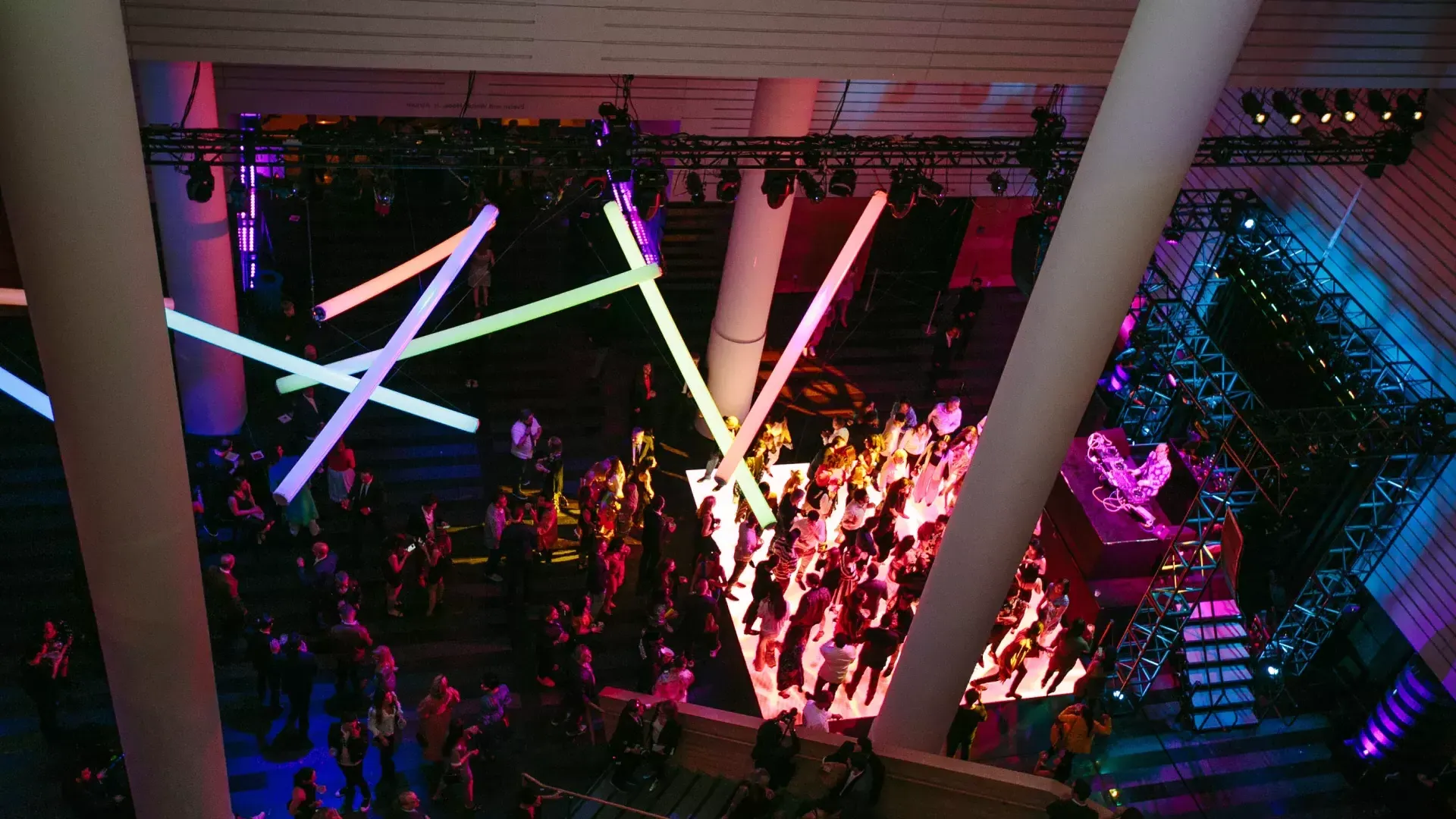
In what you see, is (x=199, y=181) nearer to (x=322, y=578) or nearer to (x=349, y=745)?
(x=322, y=578)

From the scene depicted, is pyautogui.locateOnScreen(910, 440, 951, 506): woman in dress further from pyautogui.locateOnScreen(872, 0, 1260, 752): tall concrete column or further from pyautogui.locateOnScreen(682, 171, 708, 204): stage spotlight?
pyautogui.locateOnScreen(872, 0, 1260, 752): tall concrete column

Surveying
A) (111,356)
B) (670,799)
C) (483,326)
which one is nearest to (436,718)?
(670,799)

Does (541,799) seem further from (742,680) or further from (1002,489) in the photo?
(1002,489)

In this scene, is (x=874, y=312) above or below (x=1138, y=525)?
above

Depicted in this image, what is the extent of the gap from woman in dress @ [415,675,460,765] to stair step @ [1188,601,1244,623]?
6.41m

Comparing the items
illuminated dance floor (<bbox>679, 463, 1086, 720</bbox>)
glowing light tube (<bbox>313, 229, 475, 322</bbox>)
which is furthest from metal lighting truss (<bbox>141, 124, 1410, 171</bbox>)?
illuminated dance floor (<bbox>679, 463, 1086, 720</bbox>)

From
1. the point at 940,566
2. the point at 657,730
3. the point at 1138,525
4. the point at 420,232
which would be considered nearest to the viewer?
the point at 940,566

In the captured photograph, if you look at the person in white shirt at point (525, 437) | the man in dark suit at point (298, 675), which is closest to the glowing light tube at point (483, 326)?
the man in dark suit at point (298, 675)

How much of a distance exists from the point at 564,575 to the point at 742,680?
1750 mm

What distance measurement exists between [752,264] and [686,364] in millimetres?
2122

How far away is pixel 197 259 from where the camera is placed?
411 inches

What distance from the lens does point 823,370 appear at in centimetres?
1381

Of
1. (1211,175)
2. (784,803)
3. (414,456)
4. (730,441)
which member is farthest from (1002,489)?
(1211,175)

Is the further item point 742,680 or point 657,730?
point 742,680
